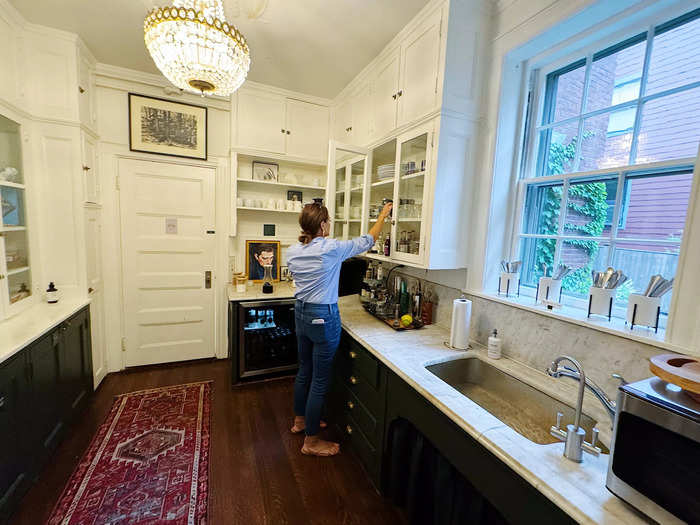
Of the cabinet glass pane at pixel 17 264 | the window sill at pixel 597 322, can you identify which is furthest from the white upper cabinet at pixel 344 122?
the cabinet glass pane at pixel 17 264

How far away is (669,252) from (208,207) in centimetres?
345

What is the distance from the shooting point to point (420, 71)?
186 centimetres

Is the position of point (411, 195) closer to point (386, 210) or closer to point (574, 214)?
point (386, 210)

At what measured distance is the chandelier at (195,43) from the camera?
53.1 inches

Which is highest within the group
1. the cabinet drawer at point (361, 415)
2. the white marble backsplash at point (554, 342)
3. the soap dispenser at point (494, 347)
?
the white marble backsplash at point (554, 342)

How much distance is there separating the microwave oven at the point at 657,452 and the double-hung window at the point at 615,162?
0.75 m

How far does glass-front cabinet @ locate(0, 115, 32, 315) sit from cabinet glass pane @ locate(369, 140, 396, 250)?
243 cm

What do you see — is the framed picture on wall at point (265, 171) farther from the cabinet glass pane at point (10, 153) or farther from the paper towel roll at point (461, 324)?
the paper towel roll at point (461, 324)

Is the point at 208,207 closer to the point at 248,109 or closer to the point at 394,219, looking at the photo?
the point at 248,109

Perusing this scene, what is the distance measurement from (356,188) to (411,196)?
752 millimetres

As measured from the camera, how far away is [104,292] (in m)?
2.89

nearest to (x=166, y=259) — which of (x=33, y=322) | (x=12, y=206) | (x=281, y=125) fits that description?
(x=12, y=206)

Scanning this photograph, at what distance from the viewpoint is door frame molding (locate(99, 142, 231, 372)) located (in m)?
2.82

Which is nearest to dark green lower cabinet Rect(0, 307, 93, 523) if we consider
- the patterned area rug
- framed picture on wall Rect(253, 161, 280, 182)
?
the patterned area rug
